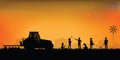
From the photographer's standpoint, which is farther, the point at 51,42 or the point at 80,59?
the point at 51,42

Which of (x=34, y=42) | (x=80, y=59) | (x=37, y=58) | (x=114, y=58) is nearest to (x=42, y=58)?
(x=37, y=58)

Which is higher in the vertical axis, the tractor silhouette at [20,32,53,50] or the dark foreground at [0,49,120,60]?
the tractor silhouette at [20,32,53,50]

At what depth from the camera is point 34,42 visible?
A: 85938 millimetres

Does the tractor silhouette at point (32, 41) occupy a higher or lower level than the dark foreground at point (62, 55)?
higher

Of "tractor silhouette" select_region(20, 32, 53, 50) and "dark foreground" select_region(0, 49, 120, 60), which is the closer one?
"dark foreground" select_region(0, 49, 120, 60)

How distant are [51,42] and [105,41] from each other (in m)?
16.2

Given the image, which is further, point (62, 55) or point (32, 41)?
point (32, 41)

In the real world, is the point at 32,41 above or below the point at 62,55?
above

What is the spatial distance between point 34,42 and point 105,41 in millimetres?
20764

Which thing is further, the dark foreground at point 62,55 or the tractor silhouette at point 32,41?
the tractor silhouette at point 32,41

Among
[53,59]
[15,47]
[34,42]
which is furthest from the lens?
[15,47]

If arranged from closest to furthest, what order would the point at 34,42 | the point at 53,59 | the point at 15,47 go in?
the point at 53,59 → the point at 34,42 → the point at 15,47

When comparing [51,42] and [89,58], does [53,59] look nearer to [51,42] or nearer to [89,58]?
[89,58]

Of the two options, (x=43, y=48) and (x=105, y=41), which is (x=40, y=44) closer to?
(x=43, y=48)
